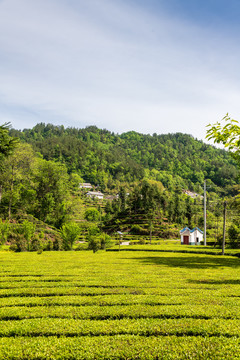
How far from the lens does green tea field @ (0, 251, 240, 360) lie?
537cm

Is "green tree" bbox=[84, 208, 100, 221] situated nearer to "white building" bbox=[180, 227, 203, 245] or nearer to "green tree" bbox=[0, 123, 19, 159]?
"white building" bbox=[180, 227, 203, 245]

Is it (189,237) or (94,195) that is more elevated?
(94,195)

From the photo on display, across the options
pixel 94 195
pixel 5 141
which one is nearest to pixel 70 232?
pixel 5 141

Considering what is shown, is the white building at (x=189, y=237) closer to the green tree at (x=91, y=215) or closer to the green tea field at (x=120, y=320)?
the green tree at (x=91, y=215)

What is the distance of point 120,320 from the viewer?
22.6ft

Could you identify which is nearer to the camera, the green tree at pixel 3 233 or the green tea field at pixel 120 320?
the green tea field at pixel 120 320

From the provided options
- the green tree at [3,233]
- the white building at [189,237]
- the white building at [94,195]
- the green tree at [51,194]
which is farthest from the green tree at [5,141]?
the white building at [94,195]

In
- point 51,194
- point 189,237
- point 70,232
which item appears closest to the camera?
point 70,232

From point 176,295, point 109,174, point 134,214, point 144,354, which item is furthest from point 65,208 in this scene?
point 109,174

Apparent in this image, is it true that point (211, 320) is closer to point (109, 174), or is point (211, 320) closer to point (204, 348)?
point (204, 348)

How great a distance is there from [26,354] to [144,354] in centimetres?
261

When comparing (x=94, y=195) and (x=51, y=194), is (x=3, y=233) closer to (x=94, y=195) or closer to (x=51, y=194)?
(x=51, y=194)

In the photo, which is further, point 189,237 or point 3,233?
point 189,237

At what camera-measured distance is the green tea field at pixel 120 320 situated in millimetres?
5367
